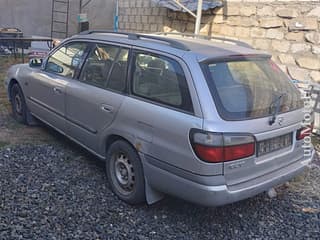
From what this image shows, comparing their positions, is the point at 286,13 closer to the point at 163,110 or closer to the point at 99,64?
the point at 99,64

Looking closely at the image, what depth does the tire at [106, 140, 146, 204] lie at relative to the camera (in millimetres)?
3213

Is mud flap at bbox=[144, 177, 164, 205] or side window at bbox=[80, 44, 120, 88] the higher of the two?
side window at bbox=[80, 44, 120, 88]

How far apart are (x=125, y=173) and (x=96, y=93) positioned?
0.85 meters

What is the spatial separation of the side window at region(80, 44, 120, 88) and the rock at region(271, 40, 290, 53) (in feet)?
14.3

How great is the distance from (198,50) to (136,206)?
148cm

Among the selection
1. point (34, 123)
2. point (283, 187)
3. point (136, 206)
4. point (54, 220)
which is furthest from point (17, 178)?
point (283, 187)

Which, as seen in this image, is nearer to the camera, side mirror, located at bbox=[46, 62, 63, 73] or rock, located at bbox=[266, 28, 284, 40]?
→ side mirror, located at bbox=[46, 62, 63, 73]

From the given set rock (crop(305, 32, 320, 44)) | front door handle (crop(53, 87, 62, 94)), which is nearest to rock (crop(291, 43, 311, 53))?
rock (crop(305, 32, 320, 44))

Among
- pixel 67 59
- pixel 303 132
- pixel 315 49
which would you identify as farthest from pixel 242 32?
pixel 303 132

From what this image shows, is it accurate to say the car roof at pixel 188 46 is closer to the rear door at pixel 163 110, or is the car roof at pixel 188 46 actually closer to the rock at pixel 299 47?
the rear door at pixel 163 110

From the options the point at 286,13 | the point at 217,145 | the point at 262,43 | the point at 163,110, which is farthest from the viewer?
the point at 262,43

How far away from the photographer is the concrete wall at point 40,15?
41.2 ft

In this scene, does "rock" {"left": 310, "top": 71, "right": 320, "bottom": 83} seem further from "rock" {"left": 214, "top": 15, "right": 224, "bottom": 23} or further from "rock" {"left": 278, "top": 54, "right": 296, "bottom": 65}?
"rock" {"left": 214, "top": 15, "right": 224, "bottom": 23}

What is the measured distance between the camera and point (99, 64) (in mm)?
3807
